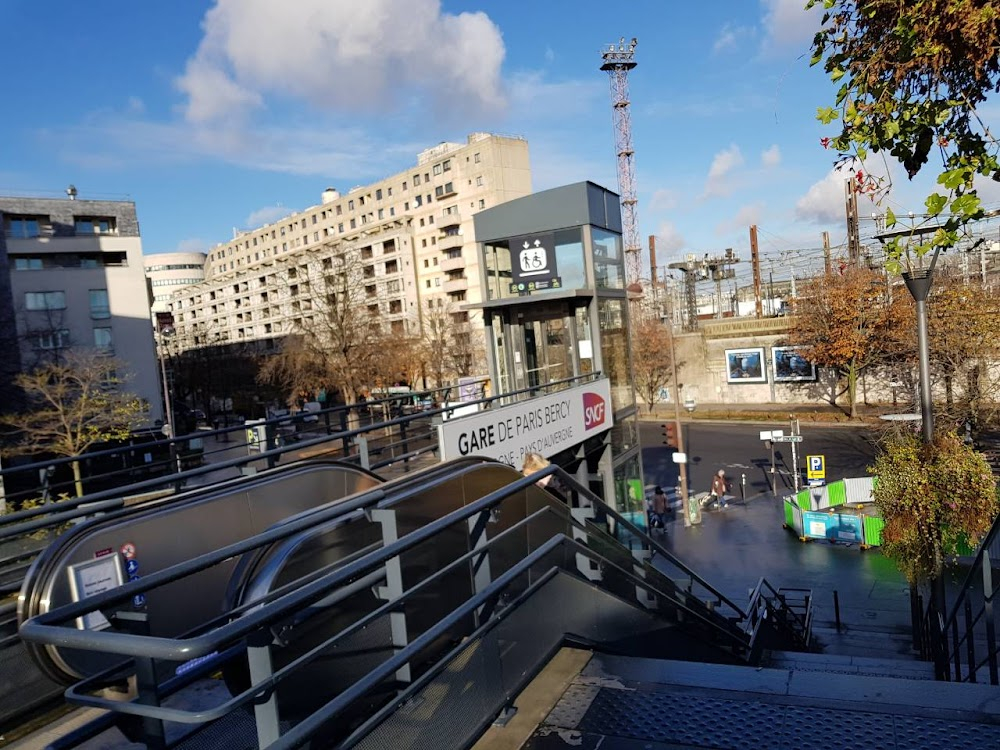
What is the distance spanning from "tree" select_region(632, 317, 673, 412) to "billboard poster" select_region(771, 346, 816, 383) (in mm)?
6499

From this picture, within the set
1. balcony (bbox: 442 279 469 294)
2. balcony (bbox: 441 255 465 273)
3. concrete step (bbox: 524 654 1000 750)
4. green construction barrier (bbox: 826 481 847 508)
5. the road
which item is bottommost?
the road

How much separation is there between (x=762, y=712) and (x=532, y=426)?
8.56 meters

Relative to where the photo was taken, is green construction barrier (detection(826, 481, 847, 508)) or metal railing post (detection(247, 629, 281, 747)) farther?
green construction barrier (detection(826, 481, 847, 508))

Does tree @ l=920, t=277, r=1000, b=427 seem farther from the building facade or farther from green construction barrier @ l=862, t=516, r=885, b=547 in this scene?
the building facade

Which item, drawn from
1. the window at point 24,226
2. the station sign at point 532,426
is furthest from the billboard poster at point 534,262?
the window at point 24,226

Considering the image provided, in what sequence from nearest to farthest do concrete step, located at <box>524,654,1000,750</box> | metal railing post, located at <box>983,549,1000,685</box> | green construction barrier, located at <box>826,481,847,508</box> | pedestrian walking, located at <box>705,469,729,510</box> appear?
1. concrete step, located at <box>524,654,1000,750</box>
2. metal railing post, located at <box>983,549,1000,685</box>
3. green construction barrier, located at <box>826,481,847,508</box>
4. pedestrian walking, located at <box>705,469,729,510</box>

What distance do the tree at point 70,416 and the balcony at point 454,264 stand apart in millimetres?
38567

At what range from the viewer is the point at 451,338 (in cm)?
4972

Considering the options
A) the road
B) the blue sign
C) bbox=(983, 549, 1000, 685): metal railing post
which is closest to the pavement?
the blue sign

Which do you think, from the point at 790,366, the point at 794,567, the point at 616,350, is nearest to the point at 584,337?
the point at 616,350

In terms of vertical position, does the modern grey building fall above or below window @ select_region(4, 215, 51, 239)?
below

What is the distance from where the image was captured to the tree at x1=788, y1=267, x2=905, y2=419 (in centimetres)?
3541

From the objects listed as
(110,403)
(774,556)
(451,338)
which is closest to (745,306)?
(451,338)

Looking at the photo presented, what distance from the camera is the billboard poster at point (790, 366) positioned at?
135ft
